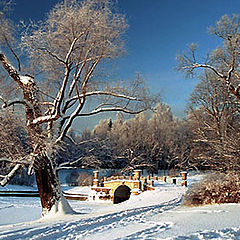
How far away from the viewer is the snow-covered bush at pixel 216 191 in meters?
7.99

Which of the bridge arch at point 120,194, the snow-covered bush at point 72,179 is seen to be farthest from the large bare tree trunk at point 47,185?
the snow-covered bush at point 72,179

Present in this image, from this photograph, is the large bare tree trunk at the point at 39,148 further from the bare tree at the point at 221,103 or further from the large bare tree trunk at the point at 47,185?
the bare tree at the point at 221,103

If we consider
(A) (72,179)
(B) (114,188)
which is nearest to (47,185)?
(B) (114,188)

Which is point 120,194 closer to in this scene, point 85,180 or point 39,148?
point 85,180

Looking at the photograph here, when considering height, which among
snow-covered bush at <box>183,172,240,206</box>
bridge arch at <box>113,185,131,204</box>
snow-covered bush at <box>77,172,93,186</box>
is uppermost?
snow-covered bush at <box>183,172,240,206</box>

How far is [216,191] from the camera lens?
816 cm

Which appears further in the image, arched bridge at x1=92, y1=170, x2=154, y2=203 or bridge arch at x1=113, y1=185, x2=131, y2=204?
bridge arch at x1=113, y1=185, x2=131, y2=204

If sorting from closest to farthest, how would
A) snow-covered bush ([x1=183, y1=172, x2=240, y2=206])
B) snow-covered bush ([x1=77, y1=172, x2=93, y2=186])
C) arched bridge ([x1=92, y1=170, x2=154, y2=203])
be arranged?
snow-covered bush ([x1=183, y1=172, x2=240, y2=206])
arched bridge ([x1=92, y1=170, x2=154, y2=203])
snow-covered bush ([x1=77, y1=172, x2=93, y2=186])

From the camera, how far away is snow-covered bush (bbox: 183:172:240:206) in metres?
7.99

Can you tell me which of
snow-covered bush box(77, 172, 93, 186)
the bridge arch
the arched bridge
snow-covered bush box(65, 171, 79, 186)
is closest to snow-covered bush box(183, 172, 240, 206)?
the arched bridge

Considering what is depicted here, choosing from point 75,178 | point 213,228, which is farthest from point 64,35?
point 75,178

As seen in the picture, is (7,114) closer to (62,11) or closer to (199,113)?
(62,11)

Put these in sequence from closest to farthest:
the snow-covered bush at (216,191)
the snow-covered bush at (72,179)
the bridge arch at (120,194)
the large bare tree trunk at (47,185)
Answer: the snow-covered bush at (216,191) → the large bare tree trunk at (47,185) → the bridge arch at (120,194) → the snow-covered bush at (72,179)

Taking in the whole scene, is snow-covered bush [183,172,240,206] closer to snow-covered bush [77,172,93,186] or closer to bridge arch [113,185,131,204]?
bridge arch [113,185,131,204]
